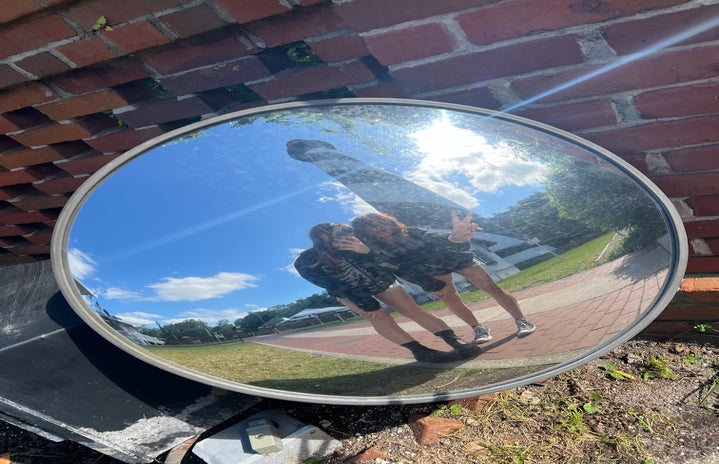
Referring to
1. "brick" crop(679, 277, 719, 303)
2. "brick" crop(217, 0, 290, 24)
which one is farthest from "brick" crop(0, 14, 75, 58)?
"brick" crop(679, 277, 719, 303)

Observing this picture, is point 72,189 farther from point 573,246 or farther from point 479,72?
point 573,246

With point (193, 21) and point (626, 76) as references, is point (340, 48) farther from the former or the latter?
point (626, 76)

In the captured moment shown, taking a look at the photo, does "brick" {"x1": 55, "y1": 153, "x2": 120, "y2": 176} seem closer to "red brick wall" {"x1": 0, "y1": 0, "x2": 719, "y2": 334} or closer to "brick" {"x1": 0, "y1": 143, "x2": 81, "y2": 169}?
"brick" {"x1": 0, "y1": 143, "x2": 81, "y2": 169}

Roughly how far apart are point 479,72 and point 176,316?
1.07 metres

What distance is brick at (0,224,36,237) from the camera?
2.61 m

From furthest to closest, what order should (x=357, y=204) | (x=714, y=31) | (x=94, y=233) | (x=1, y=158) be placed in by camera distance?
(x=1, y=158)
(x=94, y=233)
(x=357, y=204)
(x=714, y=31)

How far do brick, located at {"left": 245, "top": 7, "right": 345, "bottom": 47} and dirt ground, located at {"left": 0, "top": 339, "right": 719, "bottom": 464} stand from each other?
1350mm

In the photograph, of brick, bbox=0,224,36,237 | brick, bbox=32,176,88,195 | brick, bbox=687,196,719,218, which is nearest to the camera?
brick, bbox=687,196,719,218

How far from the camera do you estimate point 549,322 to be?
153cm

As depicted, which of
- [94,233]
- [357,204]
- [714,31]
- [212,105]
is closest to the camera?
[714,31]

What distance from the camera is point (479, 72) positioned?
4.75 feet

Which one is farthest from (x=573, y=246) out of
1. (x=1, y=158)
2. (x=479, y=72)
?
(x=1, y=158)

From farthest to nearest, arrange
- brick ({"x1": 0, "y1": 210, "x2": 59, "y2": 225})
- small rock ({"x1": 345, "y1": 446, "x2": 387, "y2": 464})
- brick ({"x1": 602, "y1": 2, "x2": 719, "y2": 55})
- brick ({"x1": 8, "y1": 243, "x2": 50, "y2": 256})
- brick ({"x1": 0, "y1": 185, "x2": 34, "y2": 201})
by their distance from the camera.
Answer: brick ({"x1": 8, "y1": 243, "x2": 50, "y2": 256}) → brick ({"x1": 0, "y1": 210, "x2": 59, "y2": 225}) → brick ({"x1": 0, "y1": 185, "x2": 34, "y2": 201}) → small rock ({"x1": 345, "y1": 446, "x2": 387, "y2": 464}) → brick ({"x1": 602, "y1": 2, "x2": 719, "y2": 55})

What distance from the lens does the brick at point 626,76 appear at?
4.37 ft
